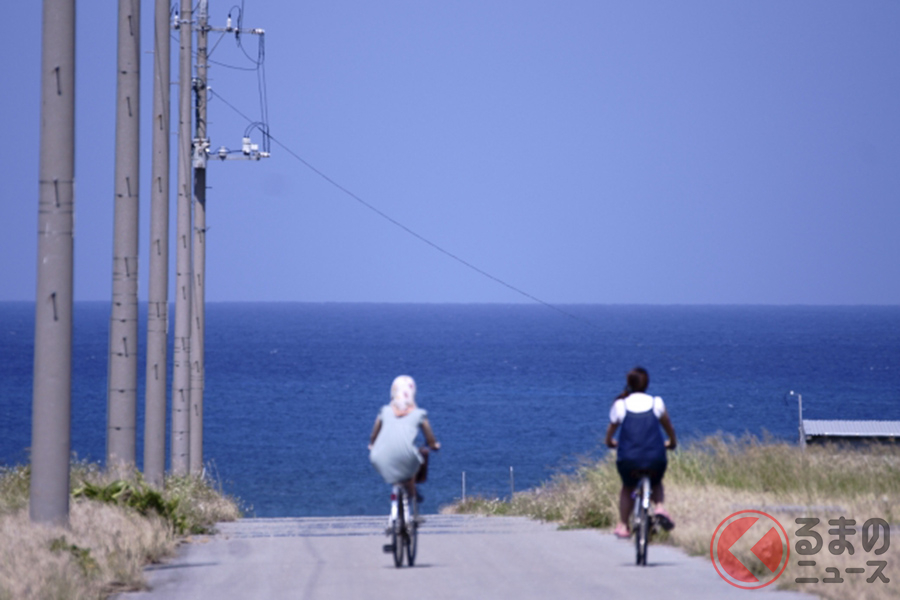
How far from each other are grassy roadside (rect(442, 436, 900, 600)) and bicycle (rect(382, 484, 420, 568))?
2824 millimetres

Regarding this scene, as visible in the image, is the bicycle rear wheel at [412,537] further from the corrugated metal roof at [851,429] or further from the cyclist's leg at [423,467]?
the corrugated metal roof at [851,429]

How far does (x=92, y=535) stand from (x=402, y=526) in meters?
2.76

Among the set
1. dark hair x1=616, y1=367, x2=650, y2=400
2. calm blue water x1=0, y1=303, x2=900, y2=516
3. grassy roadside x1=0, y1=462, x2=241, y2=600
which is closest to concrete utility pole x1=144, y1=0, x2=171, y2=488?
grassy roadside x1=0, y1=462, x2=241, y2=600

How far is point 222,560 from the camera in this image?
1110cm

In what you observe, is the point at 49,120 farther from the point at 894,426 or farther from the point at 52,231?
the point at 894,426

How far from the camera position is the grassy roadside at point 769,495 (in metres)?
9.26

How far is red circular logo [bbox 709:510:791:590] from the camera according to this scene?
30.8 feet

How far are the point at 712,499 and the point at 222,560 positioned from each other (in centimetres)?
560

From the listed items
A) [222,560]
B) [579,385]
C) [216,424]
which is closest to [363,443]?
[216,424]

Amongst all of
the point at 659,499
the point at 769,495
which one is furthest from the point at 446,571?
the point at 769,495

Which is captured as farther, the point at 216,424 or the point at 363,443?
the point at 216,424

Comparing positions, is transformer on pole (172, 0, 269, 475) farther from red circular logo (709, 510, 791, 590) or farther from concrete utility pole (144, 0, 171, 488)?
red circular logo (709, 510, 791, 590)

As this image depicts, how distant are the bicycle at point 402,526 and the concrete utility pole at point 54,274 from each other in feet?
9.43

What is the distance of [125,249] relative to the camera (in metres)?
14.1
